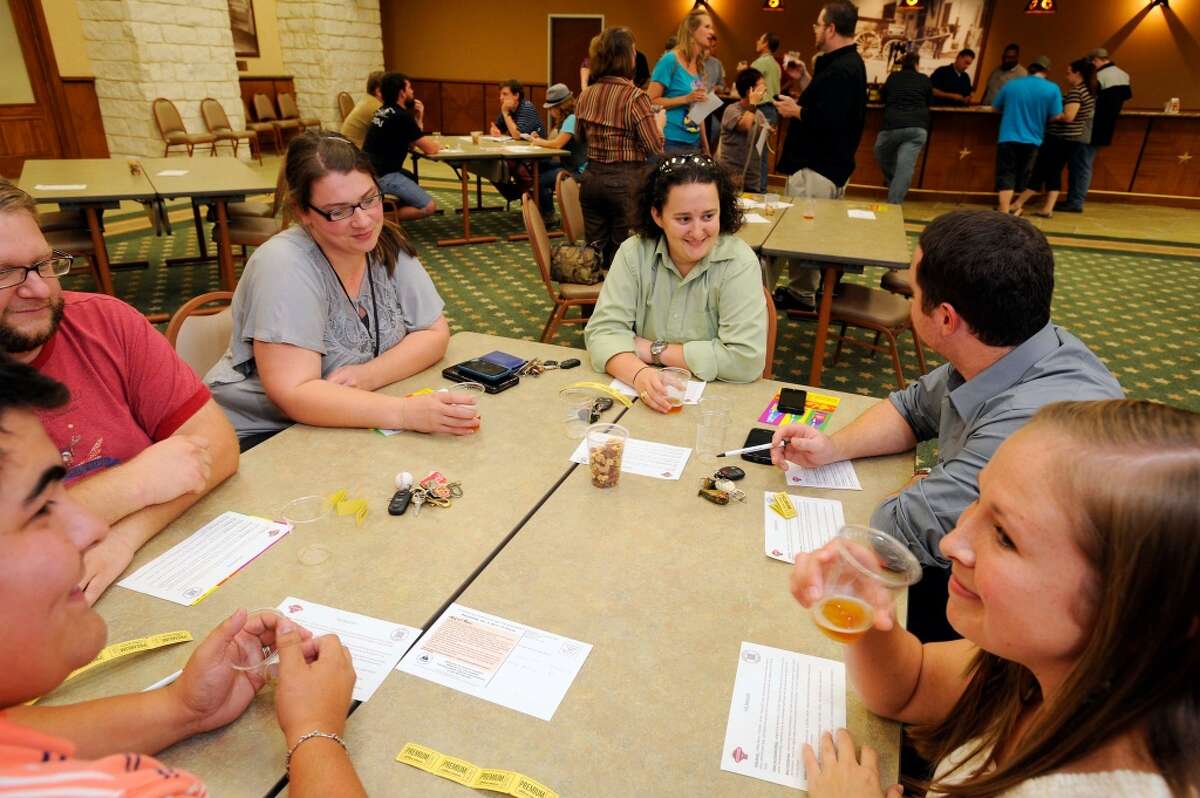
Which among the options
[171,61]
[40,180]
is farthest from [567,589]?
[171,61]

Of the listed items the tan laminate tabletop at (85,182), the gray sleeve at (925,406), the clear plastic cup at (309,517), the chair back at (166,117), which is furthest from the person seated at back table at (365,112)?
the gray sleeve at (925,406)

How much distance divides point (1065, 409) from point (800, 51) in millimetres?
11401

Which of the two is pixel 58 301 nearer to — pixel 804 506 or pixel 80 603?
pixel 80 603

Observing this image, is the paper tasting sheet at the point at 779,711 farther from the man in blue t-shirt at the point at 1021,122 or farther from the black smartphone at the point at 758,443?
the man in blue t-shirt at the point at 1021,122

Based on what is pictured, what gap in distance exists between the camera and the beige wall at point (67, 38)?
8.30 metres

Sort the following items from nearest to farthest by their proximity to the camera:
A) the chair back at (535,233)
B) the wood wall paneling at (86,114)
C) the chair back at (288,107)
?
the chair back at (535,233) → the wood wall paneling at (86,114) → the chair back at (288,107)

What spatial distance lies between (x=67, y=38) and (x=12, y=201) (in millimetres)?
9702

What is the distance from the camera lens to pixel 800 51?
10.6 m

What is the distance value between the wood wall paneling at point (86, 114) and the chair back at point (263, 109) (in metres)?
2.32

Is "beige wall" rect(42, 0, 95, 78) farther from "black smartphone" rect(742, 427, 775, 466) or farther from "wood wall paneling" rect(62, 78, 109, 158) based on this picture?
"black smartphone" rect(742, 427, 775, 466)

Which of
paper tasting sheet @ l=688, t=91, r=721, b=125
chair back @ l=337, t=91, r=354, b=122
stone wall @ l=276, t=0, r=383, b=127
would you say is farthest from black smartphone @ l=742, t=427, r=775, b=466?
stone wall @ l=276, t=0, r=383, b=127

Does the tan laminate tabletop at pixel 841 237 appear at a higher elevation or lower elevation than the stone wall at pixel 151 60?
lower

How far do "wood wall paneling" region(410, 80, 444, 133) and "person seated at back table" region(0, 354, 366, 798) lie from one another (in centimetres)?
1318

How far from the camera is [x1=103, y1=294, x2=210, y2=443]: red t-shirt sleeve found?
1.54 metres
